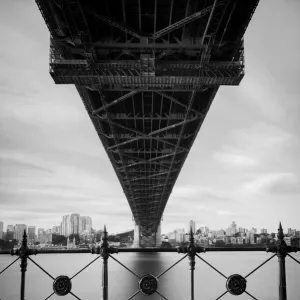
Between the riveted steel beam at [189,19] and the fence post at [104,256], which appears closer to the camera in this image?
the fence post at [104,256]

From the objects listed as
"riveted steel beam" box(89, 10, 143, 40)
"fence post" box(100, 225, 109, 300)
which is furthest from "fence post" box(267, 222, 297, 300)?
"riveted steel beam" box(89, 10, 143, 40)

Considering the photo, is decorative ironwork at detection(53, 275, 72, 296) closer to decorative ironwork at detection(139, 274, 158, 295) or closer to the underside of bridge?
decorative ironwork at detection(139, 274, 158, 295)

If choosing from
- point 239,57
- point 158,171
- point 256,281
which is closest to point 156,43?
point 239,57

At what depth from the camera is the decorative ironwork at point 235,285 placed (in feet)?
14.1

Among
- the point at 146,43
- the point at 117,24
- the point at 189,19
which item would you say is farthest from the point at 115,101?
the point at 189,19

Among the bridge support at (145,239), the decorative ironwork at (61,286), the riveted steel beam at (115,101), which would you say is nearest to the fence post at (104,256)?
the decorative ironwork at (61,286)

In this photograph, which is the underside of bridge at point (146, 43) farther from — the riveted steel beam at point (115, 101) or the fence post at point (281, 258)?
the fence post at point (281, 258)

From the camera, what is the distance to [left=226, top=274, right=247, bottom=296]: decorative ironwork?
14.1 feet

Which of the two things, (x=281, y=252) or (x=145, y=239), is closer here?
(x=281, y=252)

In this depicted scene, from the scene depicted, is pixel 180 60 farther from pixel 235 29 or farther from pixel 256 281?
pixel 256 281

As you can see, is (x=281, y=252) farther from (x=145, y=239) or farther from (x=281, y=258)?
→ (x=145, y=239)

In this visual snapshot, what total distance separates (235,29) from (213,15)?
1.34 metres

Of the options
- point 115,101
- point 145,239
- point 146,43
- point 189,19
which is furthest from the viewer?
point 145,239

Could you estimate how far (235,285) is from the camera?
4.33 metres
